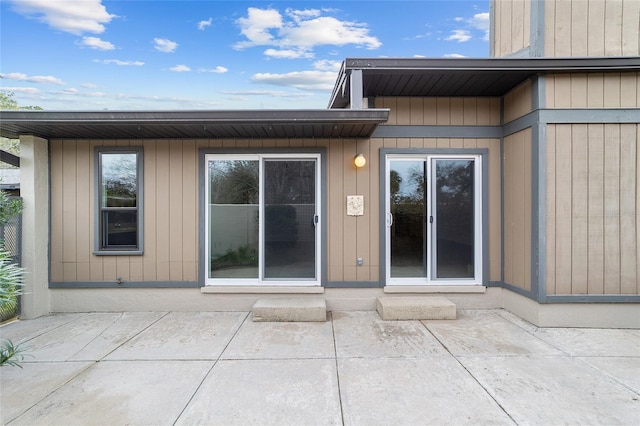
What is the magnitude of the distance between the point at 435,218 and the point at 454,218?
277 mm

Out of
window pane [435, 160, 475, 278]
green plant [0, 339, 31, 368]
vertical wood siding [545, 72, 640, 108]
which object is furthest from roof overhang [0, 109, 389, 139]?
green plant [0, 339, 31, 368]

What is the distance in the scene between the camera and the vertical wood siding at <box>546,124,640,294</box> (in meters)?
3.58

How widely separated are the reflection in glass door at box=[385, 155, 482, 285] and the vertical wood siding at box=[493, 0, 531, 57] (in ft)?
5.15

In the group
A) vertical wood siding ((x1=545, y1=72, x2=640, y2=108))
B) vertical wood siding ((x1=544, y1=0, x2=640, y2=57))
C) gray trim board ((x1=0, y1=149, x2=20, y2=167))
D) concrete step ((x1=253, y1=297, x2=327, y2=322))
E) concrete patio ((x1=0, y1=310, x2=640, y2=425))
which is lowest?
concrete patio ((x1=0, y1=310, x2=640, y2=425))

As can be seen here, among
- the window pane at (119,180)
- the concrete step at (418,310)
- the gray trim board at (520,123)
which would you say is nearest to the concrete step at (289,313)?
the concrete step at (418,310)

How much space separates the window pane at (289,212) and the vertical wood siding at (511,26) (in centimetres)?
317

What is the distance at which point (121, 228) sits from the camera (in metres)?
4.39

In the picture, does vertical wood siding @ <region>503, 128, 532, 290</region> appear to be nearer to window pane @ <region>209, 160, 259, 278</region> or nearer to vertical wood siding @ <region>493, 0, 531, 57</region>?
vertical wood siding @ <region>493, 0, 531, 57</region>

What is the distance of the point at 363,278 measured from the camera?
171 inches

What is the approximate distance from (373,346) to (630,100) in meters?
4.05

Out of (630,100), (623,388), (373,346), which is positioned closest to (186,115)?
(373,346)

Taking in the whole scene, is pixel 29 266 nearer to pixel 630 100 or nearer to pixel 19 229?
pixel 19 229

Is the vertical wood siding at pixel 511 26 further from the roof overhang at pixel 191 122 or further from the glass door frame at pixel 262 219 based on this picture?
the glass door frame at pixel 262 219

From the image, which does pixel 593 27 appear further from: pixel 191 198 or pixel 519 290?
pixel 191 198
